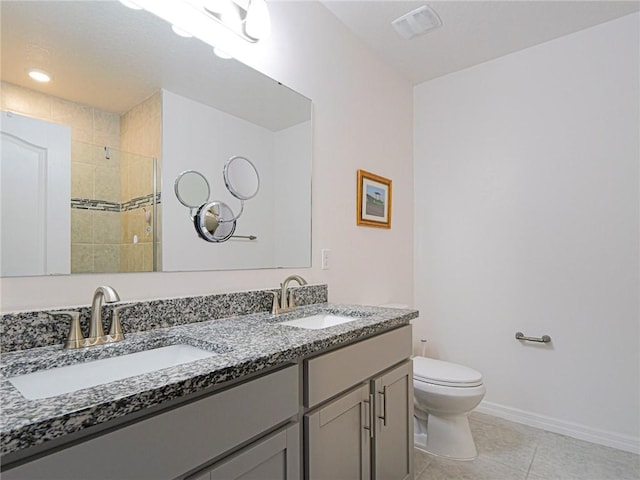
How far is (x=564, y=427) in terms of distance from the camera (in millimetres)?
2223

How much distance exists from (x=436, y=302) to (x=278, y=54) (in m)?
2.04

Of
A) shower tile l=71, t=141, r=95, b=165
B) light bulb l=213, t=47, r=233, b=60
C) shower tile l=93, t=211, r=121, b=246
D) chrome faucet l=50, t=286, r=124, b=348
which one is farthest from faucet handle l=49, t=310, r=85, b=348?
light bulb l=213, t=47, r=233, b=60

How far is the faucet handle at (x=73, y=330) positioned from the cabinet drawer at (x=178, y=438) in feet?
1.45

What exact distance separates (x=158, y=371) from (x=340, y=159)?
1624 mm

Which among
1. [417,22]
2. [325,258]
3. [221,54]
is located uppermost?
[417,22]

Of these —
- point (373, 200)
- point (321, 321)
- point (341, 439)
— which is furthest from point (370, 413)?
point (373, 200)

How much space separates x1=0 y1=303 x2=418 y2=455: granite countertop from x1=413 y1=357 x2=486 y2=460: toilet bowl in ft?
2.25

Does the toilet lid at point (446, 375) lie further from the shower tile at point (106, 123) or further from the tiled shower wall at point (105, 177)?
the shower tile at point (106, 123)

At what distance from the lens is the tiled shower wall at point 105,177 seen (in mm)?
1061

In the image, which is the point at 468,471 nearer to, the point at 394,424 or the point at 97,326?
the point at 394,424

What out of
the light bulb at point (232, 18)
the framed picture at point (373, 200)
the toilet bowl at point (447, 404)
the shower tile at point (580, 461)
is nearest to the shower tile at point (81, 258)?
the light bulb at point (232, 18)

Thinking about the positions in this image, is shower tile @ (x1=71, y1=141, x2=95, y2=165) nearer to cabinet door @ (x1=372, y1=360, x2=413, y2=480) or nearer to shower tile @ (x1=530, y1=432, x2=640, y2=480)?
cabinet door @ (x1=372, y1=360, x2=413, y2=480)

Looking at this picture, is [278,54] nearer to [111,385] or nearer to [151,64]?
[151,64]

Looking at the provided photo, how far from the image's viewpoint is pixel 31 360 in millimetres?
848
